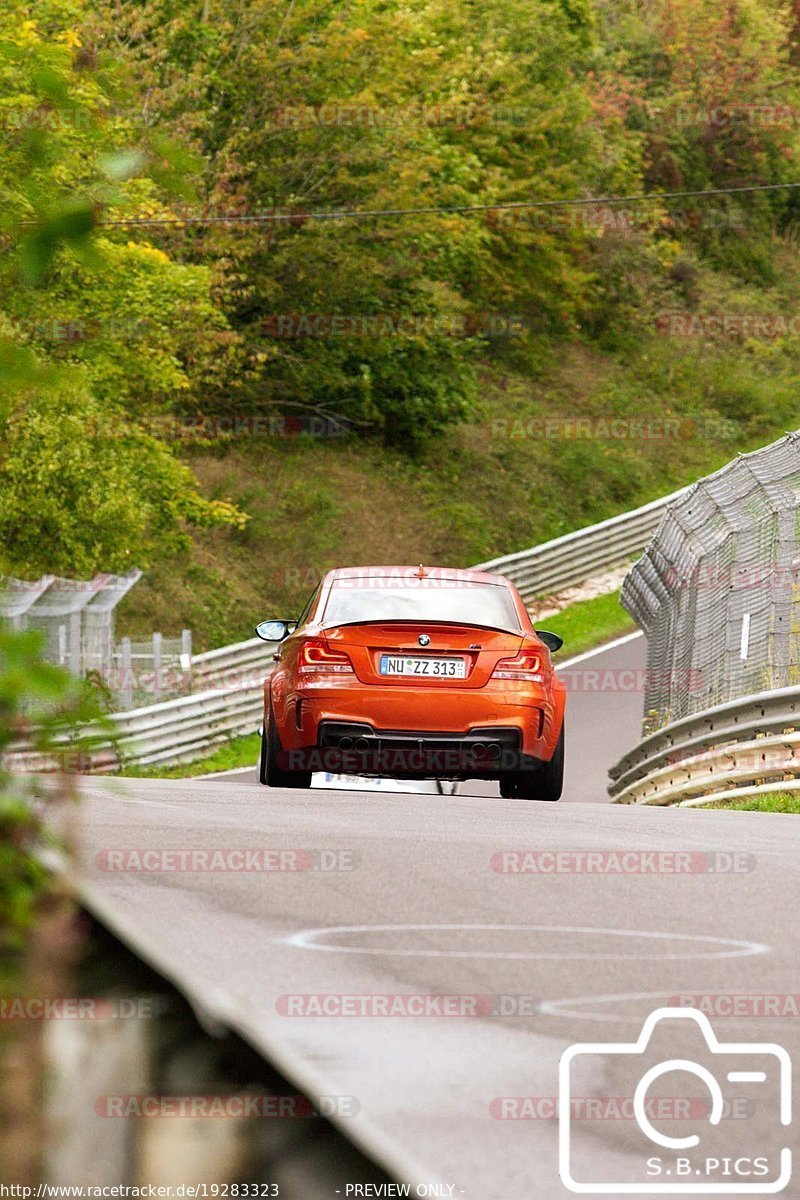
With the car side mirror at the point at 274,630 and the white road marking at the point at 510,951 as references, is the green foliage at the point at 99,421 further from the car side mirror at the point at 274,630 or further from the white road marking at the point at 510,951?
the white road marking at the point at 510,951


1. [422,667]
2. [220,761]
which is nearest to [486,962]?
[422,667]

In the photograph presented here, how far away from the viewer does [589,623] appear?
132ft

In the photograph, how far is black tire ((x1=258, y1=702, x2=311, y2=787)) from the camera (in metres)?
12.7

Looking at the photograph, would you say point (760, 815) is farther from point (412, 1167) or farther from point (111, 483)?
point (111, 483)

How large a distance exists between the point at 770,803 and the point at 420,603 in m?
3.39

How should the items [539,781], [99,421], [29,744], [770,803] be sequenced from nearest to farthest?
[29,744]
[539,781]
[770,803]
[99,421]

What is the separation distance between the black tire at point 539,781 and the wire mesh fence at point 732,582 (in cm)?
317

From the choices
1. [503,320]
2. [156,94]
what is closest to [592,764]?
[156,94]

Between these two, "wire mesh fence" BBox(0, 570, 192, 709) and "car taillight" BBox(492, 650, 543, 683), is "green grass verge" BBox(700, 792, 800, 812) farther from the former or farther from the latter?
"wire mesh fence" BBox(0, 570, 192, 709)

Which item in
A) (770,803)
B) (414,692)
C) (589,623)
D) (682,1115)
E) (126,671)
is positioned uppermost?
(589,623)

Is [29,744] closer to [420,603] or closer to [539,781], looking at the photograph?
[420,603]

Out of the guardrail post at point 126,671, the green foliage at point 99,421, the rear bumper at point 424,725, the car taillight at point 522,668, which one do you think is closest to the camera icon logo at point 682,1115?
the rear bumper at point 424,725

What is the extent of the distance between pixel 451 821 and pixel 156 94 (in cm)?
3373

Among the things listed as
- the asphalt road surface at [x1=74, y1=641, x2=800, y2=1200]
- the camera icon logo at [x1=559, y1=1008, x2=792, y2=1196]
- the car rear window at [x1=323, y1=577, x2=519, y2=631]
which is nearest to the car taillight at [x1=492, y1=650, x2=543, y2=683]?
the car rear window at [x1=323, y1=577, x2=519, y2=631]
